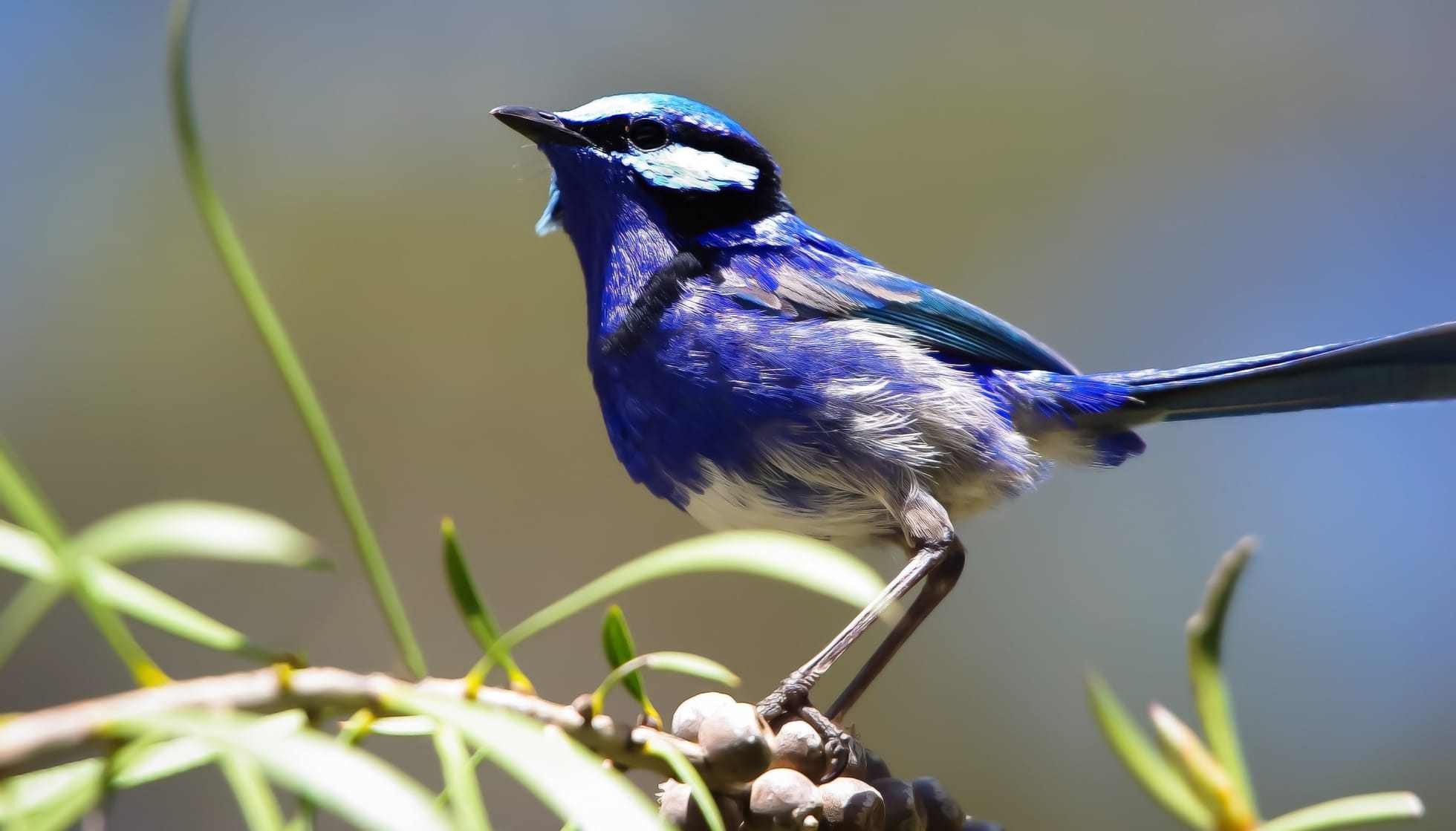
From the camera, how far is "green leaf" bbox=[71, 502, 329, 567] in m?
0.29

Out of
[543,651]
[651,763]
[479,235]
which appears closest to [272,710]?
[651,763]

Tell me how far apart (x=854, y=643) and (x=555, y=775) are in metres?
0.66

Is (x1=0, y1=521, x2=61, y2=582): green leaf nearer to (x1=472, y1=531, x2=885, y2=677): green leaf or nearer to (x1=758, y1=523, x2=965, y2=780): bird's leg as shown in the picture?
(x1=472, y1=531, x2=885, y2=677): green leaf

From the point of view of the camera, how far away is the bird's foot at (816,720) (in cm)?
67

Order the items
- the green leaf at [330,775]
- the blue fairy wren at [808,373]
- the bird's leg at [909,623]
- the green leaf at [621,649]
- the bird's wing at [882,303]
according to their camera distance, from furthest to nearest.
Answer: the bird's wing at [882,303] → the blue fairy wren at [808,373] → the bird's leg at [909,623] → the green leaf at [621,649] → the green leaf at [330,775]

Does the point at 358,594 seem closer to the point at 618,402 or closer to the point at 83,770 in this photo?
Result: the point at 618,402

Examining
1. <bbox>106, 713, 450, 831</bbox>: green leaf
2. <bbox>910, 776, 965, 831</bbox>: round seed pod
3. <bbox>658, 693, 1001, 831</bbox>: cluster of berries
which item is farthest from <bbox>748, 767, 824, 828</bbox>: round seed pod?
<bbox>106, 713, 450, 831</bbox>: green leaf

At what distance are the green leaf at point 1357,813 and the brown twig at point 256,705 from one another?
0.24m

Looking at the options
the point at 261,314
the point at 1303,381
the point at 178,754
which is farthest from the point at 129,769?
the point at 1303,381

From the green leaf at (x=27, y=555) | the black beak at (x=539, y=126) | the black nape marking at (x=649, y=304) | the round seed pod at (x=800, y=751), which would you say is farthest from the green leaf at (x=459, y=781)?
the black beak at (x=539, y=126)

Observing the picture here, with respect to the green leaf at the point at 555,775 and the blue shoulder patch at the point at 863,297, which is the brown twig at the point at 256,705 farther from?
the blue shoulder patch at the point at 863,297

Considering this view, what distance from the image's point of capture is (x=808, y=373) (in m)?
1.10

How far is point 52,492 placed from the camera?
274 centimetres

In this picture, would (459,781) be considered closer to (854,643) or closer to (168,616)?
(168,616)
